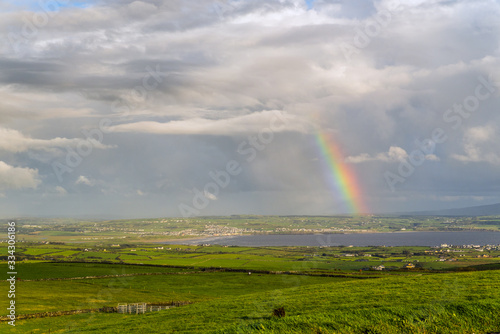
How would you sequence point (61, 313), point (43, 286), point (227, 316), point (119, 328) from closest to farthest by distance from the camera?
point (227, 316), point (119, 328), point (61, 313), point (43, 286)

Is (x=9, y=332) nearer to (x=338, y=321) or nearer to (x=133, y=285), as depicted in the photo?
(x=338, y=321)

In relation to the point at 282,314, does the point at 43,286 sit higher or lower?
lower

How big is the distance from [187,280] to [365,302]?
7430cm

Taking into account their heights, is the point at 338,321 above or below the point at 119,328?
above

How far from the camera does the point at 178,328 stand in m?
24.4

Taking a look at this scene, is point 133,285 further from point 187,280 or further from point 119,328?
point 119,328

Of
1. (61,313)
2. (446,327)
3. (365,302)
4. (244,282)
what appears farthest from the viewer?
(244,282)

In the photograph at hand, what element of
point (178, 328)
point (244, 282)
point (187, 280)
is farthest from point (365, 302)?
point (187, 280)

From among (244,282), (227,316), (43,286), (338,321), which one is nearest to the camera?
(338,321)

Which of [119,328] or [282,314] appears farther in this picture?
[119,328]

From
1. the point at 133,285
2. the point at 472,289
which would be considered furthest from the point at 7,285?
the point at 472,289

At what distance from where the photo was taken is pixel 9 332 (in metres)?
36.9

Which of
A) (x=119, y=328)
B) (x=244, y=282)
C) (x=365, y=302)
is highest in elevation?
(x=365, y=302)

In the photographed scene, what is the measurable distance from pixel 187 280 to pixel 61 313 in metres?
47.6
